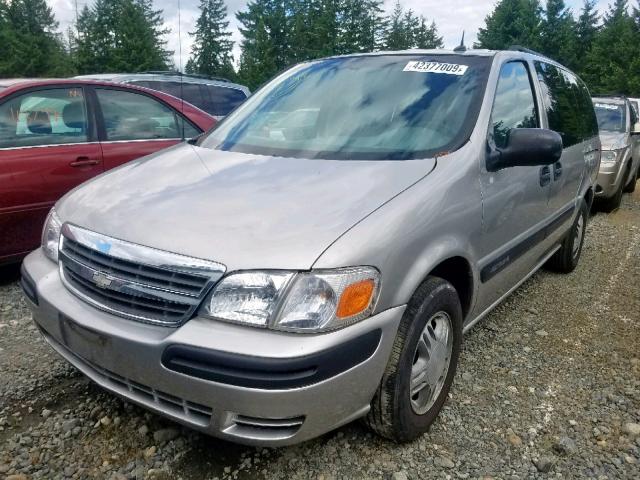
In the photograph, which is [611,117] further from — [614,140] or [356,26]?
[356,26]

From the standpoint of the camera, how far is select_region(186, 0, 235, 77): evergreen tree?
184 ft

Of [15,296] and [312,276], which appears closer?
[312,276]

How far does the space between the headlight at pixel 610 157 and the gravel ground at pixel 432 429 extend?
4.42m

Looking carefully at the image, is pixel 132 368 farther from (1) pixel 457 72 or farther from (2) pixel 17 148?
(2) pixel 17 148

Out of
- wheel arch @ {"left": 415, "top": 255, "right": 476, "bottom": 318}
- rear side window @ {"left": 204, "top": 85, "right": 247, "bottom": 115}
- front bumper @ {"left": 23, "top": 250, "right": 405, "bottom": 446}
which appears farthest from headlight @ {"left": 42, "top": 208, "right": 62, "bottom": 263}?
rear side window @ {"left": 204, "top": 85, "right": 247, "bottom": 115}

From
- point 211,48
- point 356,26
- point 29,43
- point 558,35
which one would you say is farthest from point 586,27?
point 29,43

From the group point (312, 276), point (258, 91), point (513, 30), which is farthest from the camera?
point (513, 30)

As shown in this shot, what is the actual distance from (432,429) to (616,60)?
53.0m

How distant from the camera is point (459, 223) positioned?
2.26 metres

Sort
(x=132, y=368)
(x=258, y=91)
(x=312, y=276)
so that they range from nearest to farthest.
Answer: (x=312, y=276)
(x=132, y=368)
(x=258, y=91)

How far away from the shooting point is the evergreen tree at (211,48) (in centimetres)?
5603

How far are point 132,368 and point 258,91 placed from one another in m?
2.14

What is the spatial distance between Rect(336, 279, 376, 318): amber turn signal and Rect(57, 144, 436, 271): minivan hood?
0.16m

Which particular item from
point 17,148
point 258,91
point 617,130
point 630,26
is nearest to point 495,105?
point 258,91
